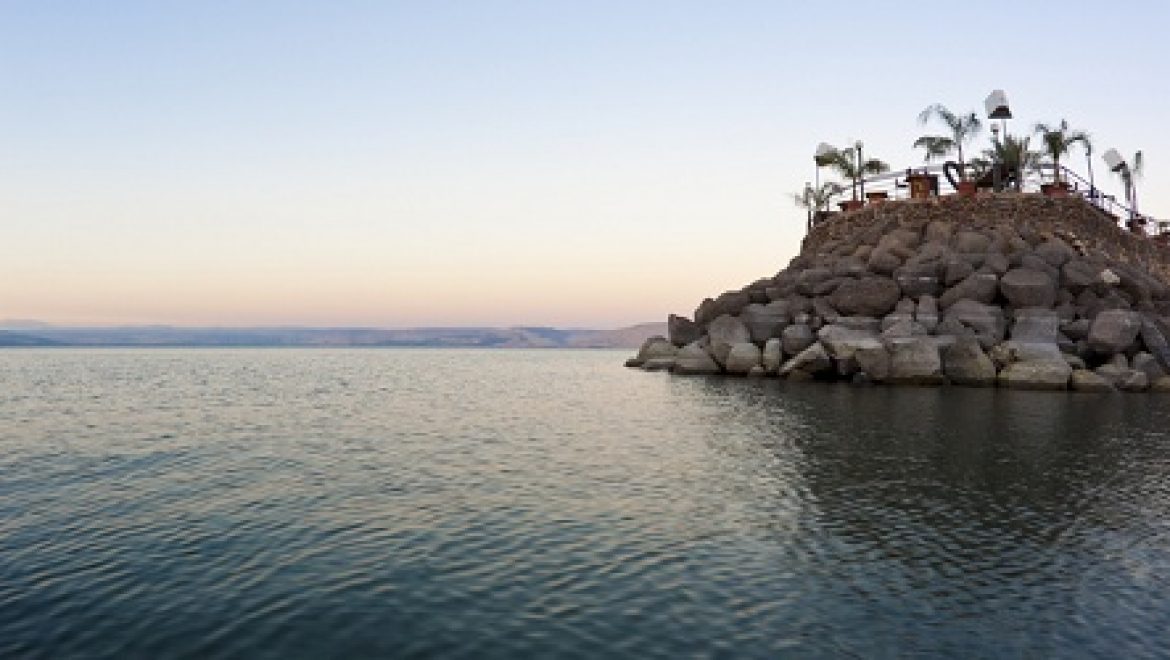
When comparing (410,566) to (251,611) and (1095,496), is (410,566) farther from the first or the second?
(1095,496)

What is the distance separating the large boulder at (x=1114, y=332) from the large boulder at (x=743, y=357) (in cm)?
2045

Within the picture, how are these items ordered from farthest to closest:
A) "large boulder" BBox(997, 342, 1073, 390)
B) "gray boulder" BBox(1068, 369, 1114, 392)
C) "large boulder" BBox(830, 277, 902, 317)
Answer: "large boulder" BBox(830, 277, 902, 317) → "large boulder" BBox(997, 342, 1073, 390) → "gray boulder" BBox(1068, 369, 1114, 392)

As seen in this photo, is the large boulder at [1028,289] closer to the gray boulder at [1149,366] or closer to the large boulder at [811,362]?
the gray boulder at [1149,366]

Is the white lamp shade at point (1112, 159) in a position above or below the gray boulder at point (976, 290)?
above

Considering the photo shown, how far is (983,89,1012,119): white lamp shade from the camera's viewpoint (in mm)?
63812

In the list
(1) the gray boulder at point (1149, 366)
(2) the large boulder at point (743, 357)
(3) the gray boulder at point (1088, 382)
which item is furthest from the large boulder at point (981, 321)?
(2) the large boulder at point (743, 357)

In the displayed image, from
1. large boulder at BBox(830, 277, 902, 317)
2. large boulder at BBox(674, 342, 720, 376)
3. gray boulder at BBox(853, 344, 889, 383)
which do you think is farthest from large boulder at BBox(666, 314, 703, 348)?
gray boulder at BBox(853, 344, 889, 383)

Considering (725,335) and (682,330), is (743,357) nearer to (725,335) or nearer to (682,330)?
(725,335)

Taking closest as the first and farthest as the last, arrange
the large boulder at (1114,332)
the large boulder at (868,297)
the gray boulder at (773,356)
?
the large boulder at (1114,332) → the large boulder at (868,297) → the gray boulder at (773,356)

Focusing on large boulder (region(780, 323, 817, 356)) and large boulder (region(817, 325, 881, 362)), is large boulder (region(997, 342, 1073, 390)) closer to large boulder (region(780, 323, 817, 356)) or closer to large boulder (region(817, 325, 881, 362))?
large boulder (region(817, 325, 881, 362))

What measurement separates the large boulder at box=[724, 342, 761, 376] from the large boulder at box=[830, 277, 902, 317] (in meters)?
6.71

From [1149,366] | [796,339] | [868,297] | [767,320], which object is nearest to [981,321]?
[868,297]

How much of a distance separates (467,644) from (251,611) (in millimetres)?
3568

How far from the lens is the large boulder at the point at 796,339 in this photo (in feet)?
178
